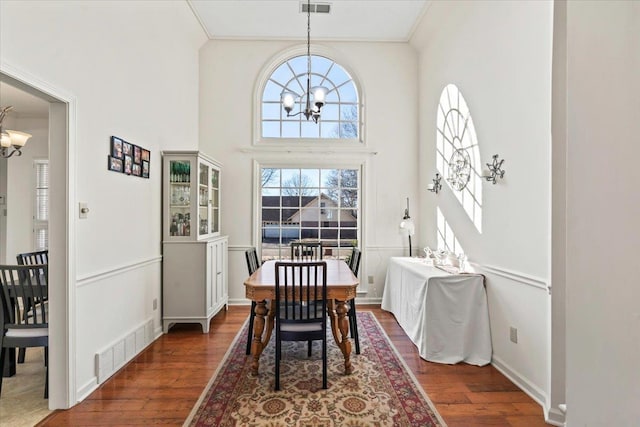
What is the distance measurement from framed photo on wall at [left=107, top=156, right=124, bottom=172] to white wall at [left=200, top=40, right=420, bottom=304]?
190cm

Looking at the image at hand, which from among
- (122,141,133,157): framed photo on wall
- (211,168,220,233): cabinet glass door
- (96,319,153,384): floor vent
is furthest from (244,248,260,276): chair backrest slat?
(122,141,133,157): framed photo on wall

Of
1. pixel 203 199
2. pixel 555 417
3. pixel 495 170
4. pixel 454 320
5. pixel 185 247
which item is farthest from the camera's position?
pixel 203 199

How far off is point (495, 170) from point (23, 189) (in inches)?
280

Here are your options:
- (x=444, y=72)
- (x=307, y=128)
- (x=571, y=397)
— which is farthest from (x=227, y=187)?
(x=571, y=397)

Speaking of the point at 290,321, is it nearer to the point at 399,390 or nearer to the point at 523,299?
the point at 399,390

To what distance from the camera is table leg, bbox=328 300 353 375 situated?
278cm

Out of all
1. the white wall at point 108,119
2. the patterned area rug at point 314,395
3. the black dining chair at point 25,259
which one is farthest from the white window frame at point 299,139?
the patterned area rug at point 314,395

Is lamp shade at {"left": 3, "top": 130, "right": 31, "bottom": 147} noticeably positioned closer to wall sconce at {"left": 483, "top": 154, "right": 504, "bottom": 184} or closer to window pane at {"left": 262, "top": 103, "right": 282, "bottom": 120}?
window pane at {"left": 262, "top": 103, "right": 282, "bottom": 120}

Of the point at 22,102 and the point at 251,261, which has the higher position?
the point at 22,102

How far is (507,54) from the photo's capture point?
9.07 ft

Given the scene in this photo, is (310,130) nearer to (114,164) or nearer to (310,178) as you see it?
(310,178)

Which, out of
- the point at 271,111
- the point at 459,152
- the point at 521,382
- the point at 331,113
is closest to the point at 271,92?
the point at 271,111

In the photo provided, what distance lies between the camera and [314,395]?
2.46 metres

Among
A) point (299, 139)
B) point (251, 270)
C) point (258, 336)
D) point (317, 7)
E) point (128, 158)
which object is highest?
point (317, 7)
